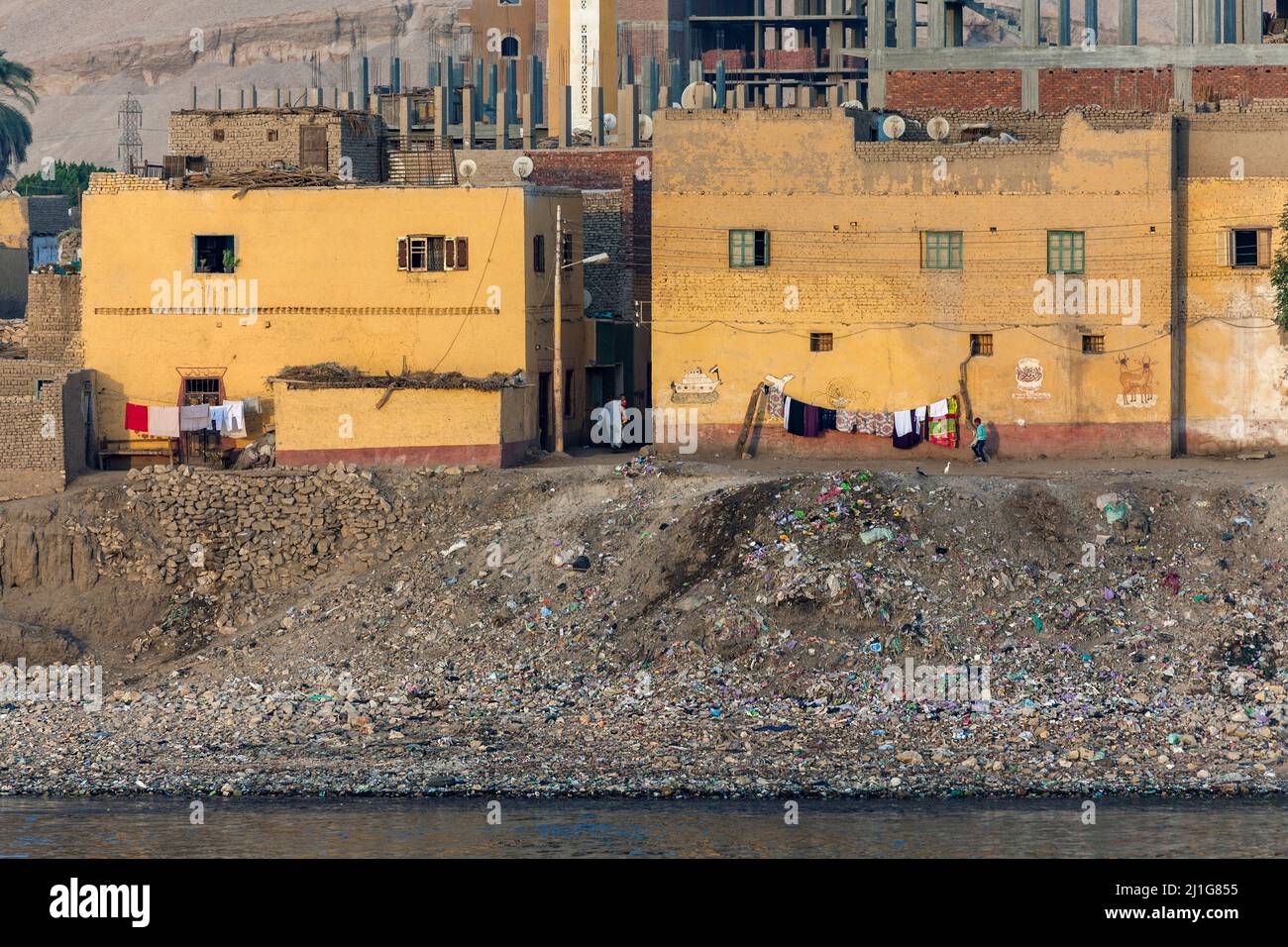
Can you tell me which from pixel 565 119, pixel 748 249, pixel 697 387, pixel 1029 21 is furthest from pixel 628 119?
pixel 697 387

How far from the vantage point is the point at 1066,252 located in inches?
1770

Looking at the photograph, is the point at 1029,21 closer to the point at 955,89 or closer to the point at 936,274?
the point at 955,89

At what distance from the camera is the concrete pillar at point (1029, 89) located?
5894 cm

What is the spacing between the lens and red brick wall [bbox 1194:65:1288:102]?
58.5 metres

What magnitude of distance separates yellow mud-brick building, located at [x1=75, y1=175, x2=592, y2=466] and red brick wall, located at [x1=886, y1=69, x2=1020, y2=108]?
18.0m

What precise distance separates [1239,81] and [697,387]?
65.8 ft

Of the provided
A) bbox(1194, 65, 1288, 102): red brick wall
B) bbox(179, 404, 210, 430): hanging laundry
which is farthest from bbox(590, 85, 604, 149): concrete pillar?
bbox(179, 404, 210, 430): hanging laundry

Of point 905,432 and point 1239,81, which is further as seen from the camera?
point 1239,81

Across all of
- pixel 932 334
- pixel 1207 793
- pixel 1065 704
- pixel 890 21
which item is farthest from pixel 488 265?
pixel 890 21

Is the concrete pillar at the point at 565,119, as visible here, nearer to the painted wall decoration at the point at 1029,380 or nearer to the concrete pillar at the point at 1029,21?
the concrete pillar at the point at 1029,21

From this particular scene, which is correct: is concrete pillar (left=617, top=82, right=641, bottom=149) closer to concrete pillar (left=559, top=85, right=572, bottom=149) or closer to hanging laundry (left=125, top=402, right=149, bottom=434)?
concrete pillar (left=559, top=85, right=572, bottom=149)

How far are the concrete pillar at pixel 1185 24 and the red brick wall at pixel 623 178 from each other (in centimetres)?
1360

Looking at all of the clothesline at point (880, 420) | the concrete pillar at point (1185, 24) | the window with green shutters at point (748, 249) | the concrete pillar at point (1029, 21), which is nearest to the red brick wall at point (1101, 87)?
the concrete pillar at point (1185, 24)

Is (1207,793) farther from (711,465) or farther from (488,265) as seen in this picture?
(488,265)
